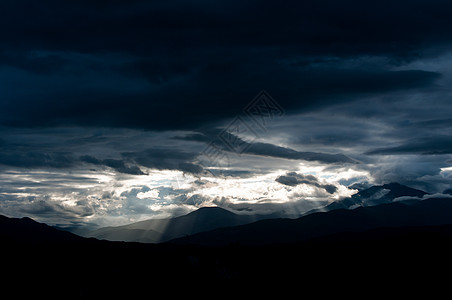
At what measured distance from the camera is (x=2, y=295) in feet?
641

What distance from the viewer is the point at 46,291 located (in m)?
199

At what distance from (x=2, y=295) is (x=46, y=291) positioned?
20201 millimetres

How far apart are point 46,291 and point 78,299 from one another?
16.7 meters

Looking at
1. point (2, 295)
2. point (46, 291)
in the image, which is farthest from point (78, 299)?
point (2, 295)

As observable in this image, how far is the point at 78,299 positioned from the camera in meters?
198

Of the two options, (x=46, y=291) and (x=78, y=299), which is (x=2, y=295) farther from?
(x=78, y=299)

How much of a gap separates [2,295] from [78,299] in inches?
1432
